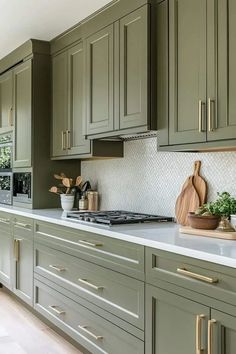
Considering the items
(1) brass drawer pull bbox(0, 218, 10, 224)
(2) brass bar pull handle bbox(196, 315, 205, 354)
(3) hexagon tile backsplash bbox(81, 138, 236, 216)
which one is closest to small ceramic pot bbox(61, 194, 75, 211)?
(3) hexagon tile backsplash bbox(81, 138, 236, 216)

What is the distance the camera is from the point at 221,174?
8.80 ft

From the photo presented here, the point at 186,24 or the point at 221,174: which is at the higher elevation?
the point at 186,24

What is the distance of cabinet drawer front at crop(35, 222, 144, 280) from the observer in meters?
2.30

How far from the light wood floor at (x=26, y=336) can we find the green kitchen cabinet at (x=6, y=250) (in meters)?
0.31

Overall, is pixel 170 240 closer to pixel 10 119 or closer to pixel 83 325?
pixel 83 325

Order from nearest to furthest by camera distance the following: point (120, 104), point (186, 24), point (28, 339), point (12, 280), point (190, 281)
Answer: point (190, 281)
point (186, 24)
point (120, 104)
point (28, 339)
point (12, 280)

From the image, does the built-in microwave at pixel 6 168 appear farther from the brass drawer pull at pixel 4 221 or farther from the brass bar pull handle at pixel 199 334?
the brass bar pull handle at pixel 199 334

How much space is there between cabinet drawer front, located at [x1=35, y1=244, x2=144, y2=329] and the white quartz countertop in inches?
8.9

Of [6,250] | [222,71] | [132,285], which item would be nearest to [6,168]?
[6,250]

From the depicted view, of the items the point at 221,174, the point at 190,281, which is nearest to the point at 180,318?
the point at 190,281

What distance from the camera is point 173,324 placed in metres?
2.02

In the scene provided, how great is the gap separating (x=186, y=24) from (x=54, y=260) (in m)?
1.86

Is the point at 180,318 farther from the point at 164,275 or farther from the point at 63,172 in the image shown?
the point at 63,172

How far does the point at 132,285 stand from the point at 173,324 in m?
0.37
